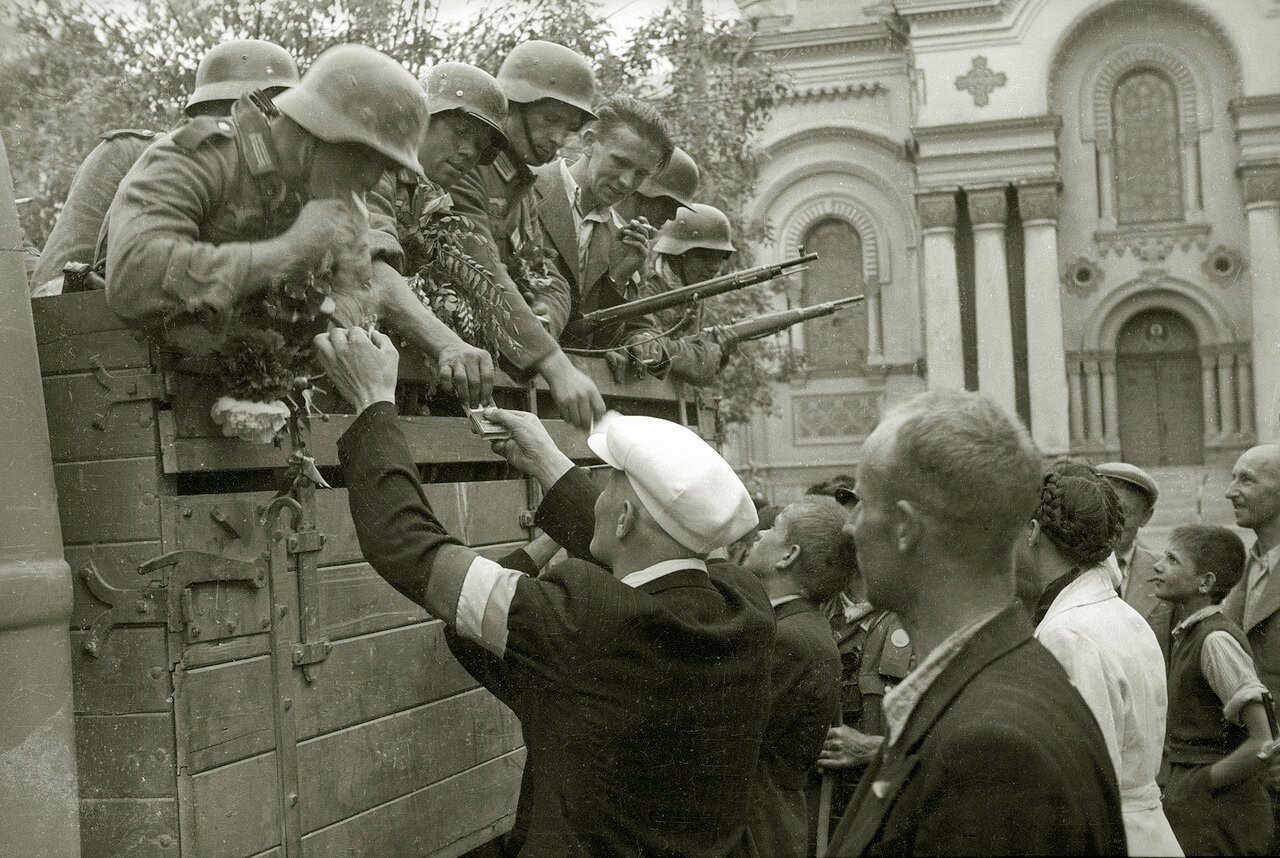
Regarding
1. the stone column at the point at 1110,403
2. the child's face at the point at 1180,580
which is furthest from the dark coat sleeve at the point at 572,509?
the stone column at the point at 1110,403

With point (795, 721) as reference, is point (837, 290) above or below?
above

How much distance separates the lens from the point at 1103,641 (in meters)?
3.54

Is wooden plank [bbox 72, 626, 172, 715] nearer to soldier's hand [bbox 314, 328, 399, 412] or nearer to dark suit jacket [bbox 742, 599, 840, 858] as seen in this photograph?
soldier's hand [bbox 314, 328, 399, 412]

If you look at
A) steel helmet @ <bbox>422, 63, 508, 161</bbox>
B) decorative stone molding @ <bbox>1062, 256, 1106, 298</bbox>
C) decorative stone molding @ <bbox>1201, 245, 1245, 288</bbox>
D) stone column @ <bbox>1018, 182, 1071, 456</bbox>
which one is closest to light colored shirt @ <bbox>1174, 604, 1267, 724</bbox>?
steel helmet @ <bbox>422, 63, 508, 161</bbox>

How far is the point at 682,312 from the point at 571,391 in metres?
2.35

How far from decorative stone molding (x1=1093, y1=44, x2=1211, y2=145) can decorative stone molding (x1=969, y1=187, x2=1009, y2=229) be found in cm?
247

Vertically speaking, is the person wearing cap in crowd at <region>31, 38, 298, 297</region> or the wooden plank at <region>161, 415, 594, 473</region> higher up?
the person wearing cap in crowd at <region>31, 38, 298, 297</region>

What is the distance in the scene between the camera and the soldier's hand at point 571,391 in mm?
4570

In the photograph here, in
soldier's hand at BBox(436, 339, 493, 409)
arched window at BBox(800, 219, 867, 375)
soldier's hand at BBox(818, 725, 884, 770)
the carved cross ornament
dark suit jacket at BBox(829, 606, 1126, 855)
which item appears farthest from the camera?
arched window at BBox(800, 219, 867, 375)

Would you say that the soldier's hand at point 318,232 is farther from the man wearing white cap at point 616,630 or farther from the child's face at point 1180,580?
the child's face at point 1180,580

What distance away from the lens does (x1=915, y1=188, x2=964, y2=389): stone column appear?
27.7 metres

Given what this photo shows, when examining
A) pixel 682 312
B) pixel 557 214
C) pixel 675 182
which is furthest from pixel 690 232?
pixel 557 214

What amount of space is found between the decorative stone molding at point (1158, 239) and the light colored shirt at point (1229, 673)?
944 inches

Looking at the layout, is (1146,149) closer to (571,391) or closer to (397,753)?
(571,391)
